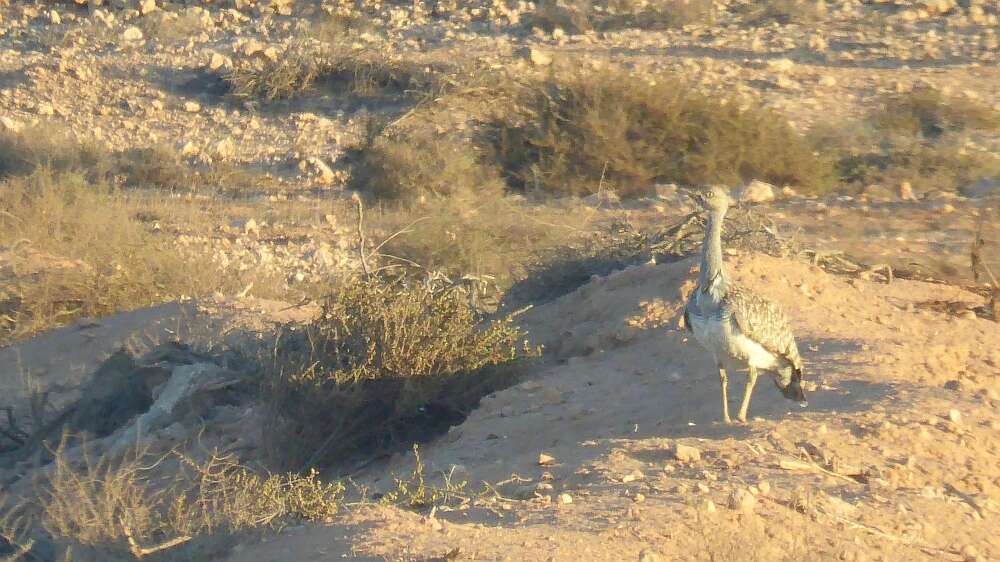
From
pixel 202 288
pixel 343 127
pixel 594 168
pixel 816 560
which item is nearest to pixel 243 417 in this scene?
pixel 202 288

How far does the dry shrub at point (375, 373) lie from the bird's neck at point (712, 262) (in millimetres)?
1649

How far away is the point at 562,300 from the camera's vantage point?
8.66 metres

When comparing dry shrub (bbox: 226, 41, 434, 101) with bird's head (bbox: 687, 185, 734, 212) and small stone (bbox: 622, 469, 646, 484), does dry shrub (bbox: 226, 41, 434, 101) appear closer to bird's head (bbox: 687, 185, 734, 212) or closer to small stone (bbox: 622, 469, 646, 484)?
bird's head (bbox: 687, 185, 734, 212)

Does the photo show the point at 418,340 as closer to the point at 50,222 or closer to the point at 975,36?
the point at 50,222

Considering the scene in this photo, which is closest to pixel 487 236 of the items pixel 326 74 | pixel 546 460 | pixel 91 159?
pixel 546 460

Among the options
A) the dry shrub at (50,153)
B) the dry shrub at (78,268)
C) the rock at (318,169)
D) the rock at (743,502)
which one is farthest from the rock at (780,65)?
the rock at (743,502)

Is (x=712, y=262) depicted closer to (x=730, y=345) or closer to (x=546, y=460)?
(x=730, y=345)

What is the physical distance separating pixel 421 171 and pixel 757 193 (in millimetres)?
3720

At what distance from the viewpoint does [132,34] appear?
2211cm

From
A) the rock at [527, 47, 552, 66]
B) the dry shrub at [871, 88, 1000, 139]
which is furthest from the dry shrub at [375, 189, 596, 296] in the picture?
the rock at [527, 47, 552, 66]

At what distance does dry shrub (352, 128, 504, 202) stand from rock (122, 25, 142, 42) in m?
9.11

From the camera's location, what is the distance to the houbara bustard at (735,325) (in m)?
5.60

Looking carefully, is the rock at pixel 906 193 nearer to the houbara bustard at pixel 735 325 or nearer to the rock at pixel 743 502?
the houbara bustard at pixel 735 325

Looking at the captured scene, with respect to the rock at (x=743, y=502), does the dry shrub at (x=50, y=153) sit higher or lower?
lower
